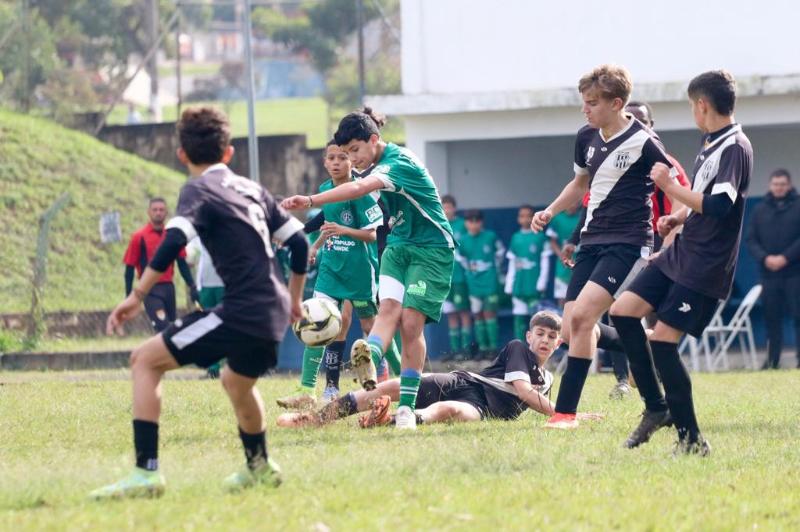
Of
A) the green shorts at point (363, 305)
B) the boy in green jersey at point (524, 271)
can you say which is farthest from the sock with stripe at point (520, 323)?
the green shorts at point (363, 305)

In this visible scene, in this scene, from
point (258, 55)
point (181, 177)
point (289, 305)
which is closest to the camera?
point (289, 305)

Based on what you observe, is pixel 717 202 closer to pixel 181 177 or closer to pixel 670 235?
pixel 670 235

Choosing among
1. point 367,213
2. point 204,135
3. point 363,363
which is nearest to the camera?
point 204,135

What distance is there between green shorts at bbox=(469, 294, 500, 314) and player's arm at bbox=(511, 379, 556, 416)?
364 inches

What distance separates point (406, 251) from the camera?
9.27m

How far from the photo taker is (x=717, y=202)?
738cm

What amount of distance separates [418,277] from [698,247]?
2.14 meters

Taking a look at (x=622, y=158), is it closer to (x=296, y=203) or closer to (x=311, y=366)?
(x=296, y=203)

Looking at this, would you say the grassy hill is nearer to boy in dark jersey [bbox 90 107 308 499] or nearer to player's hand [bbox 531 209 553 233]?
player's hand [bbox 531 209 553 233]

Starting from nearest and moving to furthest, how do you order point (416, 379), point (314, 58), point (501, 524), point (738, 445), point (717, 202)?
1. point (501, 524)
2. point (717, 202)
3. point (738, 445)
4. point (416, 379)
5. point (314, 58)

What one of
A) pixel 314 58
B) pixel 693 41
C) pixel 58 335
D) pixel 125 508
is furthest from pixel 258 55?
pixel 125 508

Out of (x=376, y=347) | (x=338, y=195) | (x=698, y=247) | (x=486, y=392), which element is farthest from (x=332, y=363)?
(x=698, y=247)

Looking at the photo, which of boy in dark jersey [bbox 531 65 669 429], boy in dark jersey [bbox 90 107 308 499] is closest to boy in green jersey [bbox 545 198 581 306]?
boy in dark jersey [bbox 531 65 669 429]

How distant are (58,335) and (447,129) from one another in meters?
6.48
